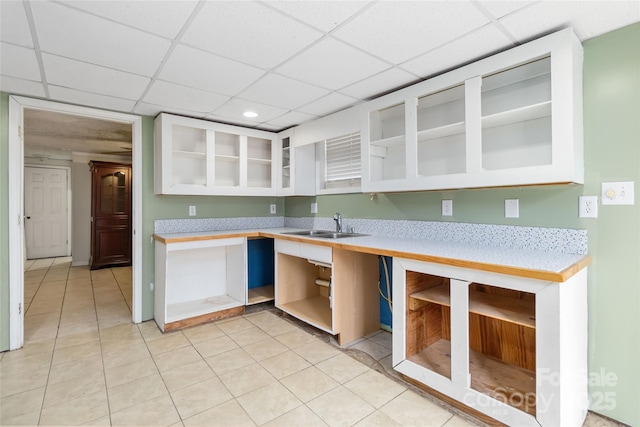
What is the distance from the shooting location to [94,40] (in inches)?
66.9

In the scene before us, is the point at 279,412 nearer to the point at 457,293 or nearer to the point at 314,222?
the point at 457,293

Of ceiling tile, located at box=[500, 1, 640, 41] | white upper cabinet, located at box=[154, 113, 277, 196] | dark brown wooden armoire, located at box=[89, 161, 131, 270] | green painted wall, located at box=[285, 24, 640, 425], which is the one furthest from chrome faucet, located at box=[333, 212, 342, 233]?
dark brown wooden armoire, located at box=[89, 161, 131, 270]

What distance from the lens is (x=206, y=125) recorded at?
321cm

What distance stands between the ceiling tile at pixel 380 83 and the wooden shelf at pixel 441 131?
40 cm

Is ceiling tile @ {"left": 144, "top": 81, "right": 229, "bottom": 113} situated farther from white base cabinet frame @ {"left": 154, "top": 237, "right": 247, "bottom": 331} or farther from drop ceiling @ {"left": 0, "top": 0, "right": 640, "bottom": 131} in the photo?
white base cabinet frame @ {"left": 154, "top": 237, "right": 247, "bottom": 331}

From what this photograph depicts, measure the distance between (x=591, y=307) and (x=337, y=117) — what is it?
7.59ft

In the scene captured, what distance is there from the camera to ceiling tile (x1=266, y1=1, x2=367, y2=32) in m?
1.42

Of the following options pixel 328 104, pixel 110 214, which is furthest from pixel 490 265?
pixel 110 214

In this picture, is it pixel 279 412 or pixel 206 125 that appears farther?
pixel 206 125

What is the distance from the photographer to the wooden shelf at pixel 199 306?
2968 millimetres

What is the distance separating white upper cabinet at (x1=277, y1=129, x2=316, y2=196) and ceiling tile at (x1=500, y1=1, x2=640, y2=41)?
2.29m

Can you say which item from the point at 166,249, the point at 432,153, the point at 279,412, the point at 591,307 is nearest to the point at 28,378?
the point at 166,249

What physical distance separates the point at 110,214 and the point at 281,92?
4846mm

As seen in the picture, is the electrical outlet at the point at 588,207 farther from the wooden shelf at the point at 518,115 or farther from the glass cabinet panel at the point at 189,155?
the glass cabinet panel at the point at 189,155
